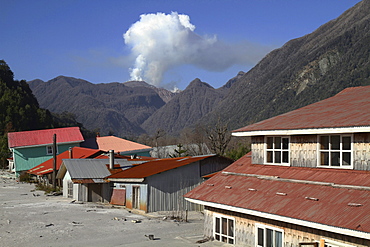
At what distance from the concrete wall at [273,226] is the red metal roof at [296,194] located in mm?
536

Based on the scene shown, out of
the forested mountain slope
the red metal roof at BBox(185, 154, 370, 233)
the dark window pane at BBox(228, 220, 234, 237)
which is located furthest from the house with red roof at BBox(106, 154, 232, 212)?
the forested mountain slope

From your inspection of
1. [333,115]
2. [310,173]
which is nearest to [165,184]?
[310,173]

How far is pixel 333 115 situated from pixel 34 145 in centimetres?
5440

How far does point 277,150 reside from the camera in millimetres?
18484

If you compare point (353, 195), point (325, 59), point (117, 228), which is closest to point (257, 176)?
point (353, 195)

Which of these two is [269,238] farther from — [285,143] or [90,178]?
[90,178]

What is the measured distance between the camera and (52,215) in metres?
28.2

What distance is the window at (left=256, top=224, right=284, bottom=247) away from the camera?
15469 mm

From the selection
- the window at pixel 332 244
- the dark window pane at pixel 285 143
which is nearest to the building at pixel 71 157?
the dark window pane at pixel 285 143

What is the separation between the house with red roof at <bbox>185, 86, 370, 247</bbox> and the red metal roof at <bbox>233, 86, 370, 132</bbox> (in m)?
0.04

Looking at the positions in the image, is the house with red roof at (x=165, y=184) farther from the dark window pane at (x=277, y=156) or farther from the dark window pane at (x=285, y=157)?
the dark window pane at (x=285, y=157)

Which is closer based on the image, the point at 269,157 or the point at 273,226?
the point at 273,226

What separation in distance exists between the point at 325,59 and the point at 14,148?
10369 centimetres

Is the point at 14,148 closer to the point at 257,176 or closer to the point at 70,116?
the point at 257,176
